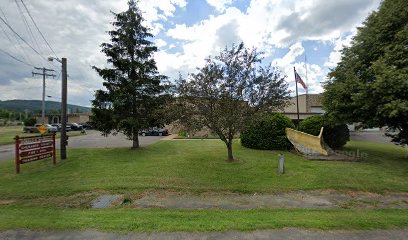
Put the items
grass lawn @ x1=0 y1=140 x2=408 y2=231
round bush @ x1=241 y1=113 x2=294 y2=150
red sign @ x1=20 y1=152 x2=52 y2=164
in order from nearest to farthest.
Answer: grass lawn @ x1=0 y1=140 x2=408 y2=231 < red sign @ x1=20 y1=152 x2=52 y2=164 < round bush @ x1=241 y1=113 x2=294 y2=150

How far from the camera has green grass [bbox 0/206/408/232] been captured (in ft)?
16.0

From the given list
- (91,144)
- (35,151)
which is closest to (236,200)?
(35,151)

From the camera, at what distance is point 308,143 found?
14305 millimetres

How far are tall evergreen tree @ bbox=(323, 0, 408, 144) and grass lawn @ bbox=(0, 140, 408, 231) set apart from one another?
2.59m

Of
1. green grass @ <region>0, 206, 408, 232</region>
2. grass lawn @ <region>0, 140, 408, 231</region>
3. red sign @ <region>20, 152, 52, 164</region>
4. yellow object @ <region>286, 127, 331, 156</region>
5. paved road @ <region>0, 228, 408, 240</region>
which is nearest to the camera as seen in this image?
paved road @ <region>0, 228, 408, 240</region>

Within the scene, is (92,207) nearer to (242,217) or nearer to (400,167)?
(242,217)

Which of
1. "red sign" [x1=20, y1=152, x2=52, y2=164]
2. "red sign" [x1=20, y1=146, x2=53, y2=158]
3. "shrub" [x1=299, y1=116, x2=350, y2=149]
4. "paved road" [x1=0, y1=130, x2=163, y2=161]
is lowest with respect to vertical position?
"paved road" [x1=0, y1=130, x2=163, y2=161]

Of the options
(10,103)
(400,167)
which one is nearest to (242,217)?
(400,167)

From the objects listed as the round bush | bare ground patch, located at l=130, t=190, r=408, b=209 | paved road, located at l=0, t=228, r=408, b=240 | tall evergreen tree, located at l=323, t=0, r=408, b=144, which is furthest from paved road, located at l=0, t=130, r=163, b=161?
tall evergreen tree, located at l=323, t=0, r=408, b=144

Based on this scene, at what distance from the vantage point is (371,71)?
41.6 feet

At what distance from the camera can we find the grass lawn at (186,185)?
508 cm

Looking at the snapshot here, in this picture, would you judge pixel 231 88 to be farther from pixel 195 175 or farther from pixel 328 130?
pixel 328 130

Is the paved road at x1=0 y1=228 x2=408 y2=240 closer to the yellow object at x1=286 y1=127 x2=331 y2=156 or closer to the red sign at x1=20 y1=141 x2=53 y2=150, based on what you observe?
the red sign at x1=20 y1=141 x2=53 y2=150

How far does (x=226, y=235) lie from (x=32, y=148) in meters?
11.3
